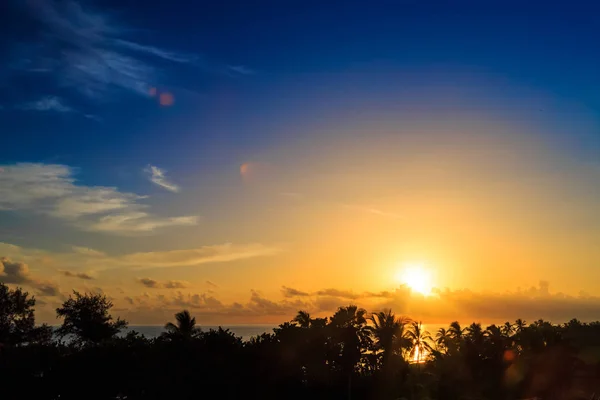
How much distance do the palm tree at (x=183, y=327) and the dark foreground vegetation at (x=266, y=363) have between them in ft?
0.31

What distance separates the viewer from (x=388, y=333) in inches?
2393

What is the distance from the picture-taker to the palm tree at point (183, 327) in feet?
154

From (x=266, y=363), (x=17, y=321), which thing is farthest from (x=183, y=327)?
(x=17, y=321)

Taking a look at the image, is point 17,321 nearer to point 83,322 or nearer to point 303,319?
point 83,322

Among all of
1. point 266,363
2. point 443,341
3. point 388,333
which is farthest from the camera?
point 443,341

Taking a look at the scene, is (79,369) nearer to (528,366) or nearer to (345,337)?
(345,337)

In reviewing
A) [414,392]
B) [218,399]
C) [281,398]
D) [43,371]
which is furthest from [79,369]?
[414,392]

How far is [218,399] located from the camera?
1651 inches

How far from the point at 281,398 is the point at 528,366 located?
119ft

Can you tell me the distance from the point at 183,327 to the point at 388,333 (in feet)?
81.0

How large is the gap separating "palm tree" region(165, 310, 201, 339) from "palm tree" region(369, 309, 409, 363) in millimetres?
20904

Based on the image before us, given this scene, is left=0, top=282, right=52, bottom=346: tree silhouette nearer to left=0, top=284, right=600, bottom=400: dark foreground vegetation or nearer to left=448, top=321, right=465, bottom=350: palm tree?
left=0, top=284, right=600, bottom=400: dark foreground vegetation

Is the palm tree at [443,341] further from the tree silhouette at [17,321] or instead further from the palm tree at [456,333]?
the tree silhouette at [17,321]

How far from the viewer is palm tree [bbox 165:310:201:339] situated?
4680cm
